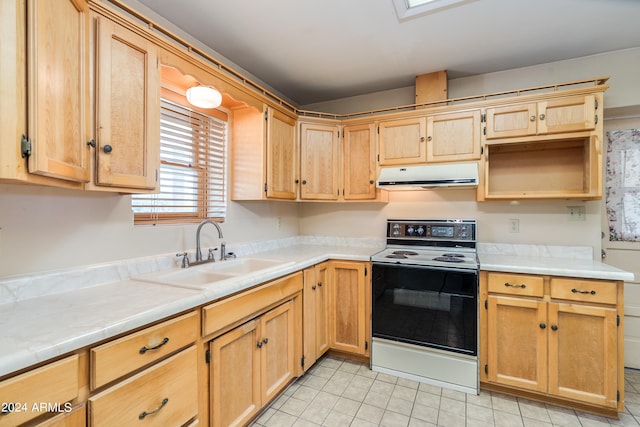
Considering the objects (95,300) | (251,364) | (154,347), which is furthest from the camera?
(251,364)

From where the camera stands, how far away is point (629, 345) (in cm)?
249

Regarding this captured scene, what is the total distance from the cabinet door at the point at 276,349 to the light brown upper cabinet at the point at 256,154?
94 cm

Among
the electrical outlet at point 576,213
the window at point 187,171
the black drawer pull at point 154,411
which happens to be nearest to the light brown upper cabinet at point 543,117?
the electrical outlet at point 576,213

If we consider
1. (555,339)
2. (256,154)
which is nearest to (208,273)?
(256,154)

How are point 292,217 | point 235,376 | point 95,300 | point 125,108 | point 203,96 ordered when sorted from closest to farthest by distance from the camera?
point 95,300
point 125,108
point 235,376
point 203,96
point 292,217

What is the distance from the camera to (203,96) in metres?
1.84

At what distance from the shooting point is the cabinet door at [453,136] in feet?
8.14

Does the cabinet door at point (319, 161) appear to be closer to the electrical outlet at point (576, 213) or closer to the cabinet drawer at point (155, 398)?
the cabinet drawer at point (155, 398)

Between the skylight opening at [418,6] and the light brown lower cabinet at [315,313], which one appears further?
the light brown lower cabinet at [315,313]

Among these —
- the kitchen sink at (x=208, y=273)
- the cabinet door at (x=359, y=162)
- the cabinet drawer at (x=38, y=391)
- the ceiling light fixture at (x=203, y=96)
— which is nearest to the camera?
the cabinet drawer at (x=38, y=391)

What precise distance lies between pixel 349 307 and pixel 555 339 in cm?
142

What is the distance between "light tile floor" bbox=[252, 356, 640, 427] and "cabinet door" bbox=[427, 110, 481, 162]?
179 centimetres

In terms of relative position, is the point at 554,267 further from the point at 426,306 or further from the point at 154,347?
the point at 154,347

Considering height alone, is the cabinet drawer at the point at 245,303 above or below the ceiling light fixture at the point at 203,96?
below
